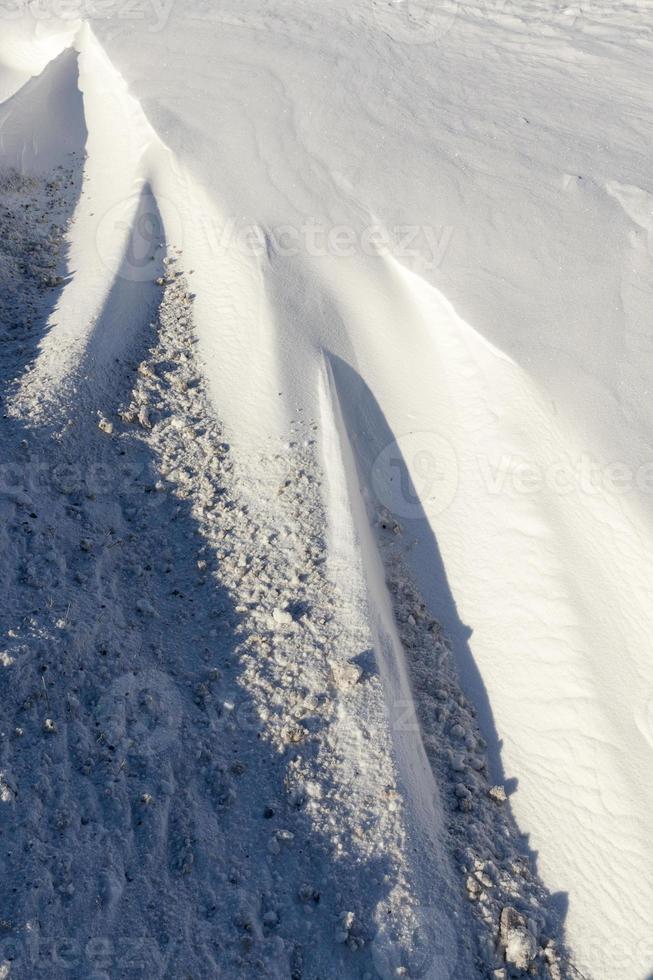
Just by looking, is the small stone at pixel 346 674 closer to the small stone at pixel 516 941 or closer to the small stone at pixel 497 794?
the small stone at pixel 497 794

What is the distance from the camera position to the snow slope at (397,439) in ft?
8.76

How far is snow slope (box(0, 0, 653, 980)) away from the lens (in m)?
2.67

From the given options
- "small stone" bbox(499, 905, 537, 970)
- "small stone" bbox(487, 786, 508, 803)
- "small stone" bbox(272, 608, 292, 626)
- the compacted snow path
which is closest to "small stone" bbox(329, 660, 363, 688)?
the compacted snow path

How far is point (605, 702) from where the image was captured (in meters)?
3.30

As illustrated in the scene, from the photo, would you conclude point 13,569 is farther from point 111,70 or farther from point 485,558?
point 111,70

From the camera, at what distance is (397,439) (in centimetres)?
439

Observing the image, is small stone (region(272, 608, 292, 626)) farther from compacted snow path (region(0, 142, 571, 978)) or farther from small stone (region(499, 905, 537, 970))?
small stone (region(499, 905, 537, 970))

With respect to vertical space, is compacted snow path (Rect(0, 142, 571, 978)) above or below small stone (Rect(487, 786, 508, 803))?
above

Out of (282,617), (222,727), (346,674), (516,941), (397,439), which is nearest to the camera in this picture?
(516,941)

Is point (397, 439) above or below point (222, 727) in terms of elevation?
above

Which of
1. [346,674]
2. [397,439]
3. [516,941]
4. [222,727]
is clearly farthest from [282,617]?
[397,439]

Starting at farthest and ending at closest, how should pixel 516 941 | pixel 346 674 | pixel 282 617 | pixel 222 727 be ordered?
1. pixel 282 617
2. pixel 346 674
3. pixel 222 727
4. pixel 516 941

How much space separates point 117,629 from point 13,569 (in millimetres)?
465

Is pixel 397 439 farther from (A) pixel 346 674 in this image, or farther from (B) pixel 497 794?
A: (B) pixel 497 794
